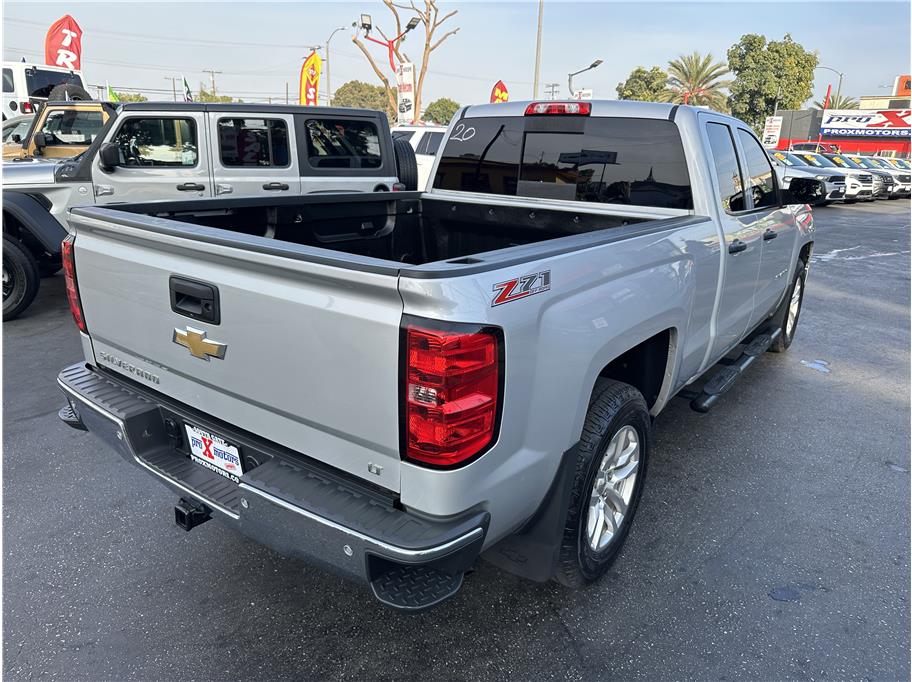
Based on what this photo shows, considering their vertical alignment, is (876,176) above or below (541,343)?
below

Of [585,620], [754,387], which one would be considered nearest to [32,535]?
[585,620]

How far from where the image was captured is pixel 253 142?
7.08 meters

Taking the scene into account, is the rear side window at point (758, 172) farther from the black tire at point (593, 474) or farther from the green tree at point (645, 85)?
the green tree at point (645, 85)

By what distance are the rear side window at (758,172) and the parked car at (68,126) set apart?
8.34 m

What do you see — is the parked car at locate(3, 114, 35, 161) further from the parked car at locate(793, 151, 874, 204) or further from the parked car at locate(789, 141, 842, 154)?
the parked car at locate(789, 141, 842, 154)

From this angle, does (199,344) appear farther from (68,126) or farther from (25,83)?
(25,83)

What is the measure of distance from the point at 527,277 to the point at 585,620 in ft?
4.84

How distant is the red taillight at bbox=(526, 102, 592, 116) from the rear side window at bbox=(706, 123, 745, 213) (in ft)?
2.20

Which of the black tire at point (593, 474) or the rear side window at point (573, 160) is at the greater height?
the rear side window at point (573, 160)

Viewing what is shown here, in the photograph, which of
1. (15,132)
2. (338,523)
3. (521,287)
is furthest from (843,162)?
(338,523)

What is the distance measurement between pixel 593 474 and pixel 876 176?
25122mm

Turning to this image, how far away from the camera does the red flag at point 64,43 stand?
67.4 feet

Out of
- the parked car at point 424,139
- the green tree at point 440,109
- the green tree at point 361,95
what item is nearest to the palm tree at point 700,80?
the parked car at point 424,139

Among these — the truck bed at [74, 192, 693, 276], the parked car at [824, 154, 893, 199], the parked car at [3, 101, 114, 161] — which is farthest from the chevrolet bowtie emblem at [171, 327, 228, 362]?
the parked car at [824, 154, 893, 199]
